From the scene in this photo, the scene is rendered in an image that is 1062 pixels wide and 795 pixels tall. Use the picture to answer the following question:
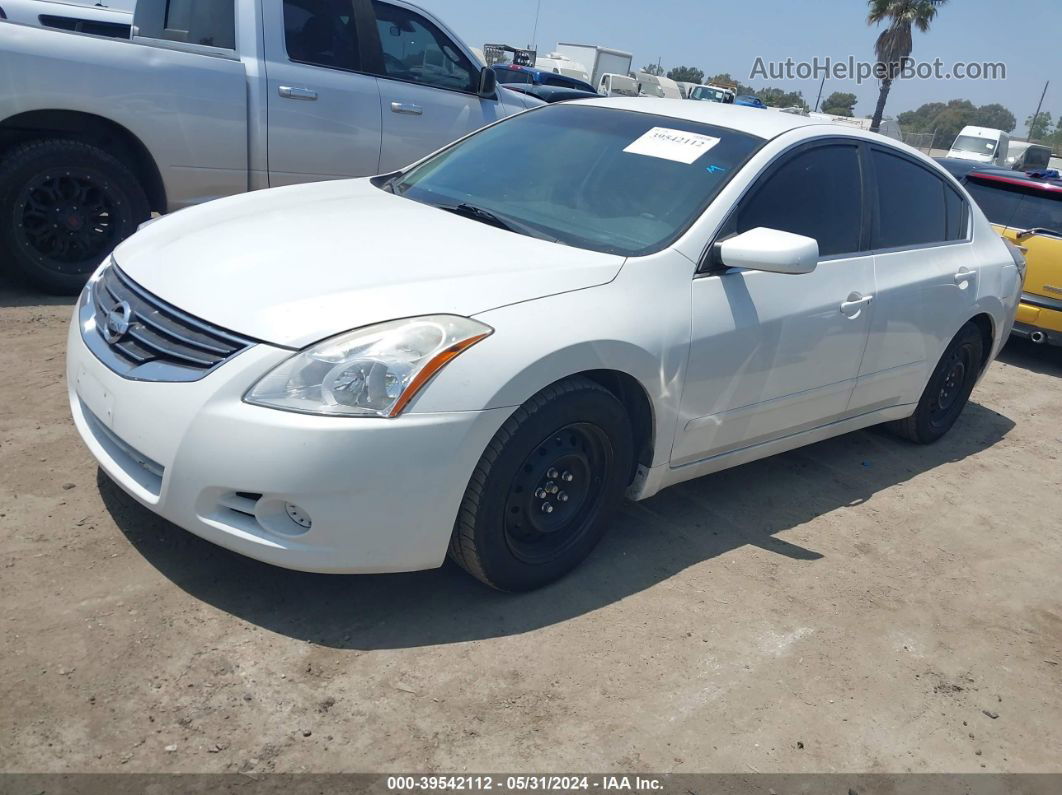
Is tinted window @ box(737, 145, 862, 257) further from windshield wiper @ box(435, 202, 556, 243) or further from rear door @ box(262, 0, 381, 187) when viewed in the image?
rear door @ box(262, 0, 381, 187)

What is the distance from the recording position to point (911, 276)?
451 cm

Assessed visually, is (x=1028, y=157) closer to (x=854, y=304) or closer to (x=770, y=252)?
(x=854, y=304)

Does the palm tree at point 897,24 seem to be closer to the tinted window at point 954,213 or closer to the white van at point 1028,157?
the white van at point 1028,157

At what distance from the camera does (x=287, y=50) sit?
20.5 feet

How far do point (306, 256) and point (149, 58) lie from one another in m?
3.35

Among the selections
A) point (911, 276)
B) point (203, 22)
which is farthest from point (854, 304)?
point (203, 22)

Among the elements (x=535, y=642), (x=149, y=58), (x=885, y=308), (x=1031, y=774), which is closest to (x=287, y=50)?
(x=149, y=58)

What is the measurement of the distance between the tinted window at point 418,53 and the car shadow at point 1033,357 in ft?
15.6

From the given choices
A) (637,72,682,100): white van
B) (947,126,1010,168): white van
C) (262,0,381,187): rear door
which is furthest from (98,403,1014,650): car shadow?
(637,72,682,100): white van

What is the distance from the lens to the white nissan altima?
273cm

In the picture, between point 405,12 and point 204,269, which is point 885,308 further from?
point 405,12

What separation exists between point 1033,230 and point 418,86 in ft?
16.3

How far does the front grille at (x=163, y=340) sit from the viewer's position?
2.79 metres

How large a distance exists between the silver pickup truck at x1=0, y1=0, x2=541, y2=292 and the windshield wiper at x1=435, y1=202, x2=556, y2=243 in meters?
2.81
